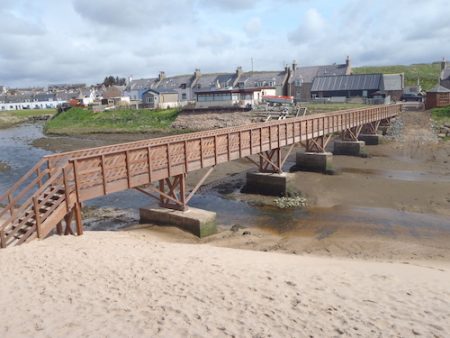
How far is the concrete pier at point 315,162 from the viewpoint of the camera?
32469mm

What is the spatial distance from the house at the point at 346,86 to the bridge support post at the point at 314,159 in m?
41.8

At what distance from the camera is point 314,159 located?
32844 millimetres

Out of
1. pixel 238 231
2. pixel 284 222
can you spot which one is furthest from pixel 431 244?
pixel 238 231

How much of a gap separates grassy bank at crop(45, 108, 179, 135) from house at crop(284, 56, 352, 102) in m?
26.6

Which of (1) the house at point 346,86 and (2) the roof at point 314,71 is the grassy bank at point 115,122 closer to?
(1) the house at point 346,86

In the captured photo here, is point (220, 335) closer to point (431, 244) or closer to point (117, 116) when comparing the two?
point (431, 244)

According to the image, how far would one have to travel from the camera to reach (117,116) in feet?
252

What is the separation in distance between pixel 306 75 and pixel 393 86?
60.2ft

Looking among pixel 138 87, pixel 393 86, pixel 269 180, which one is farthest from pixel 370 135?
pixel 138 87

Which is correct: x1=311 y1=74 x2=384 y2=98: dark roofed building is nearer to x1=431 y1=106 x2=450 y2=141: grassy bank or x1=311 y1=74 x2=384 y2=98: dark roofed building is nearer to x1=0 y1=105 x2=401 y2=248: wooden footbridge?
x1=431 y1=106 x2=450 y2=141: grassy bank

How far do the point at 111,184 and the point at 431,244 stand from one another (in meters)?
13.1

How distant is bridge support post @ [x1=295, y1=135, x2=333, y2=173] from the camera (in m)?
32.5

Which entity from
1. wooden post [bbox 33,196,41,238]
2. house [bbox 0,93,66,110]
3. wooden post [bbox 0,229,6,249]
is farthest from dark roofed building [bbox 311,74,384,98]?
house [bbox 0,93,66,110]

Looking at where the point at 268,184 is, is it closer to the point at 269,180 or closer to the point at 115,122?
the point at 269,180
